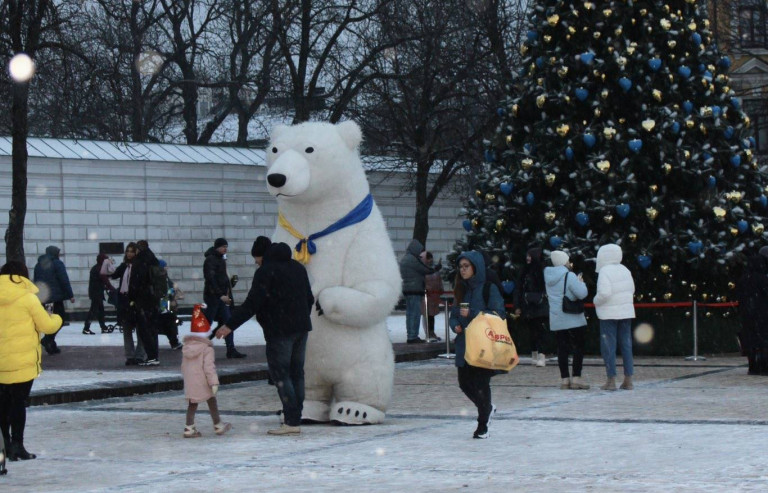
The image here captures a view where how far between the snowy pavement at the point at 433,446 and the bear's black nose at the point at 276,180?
2128 mm

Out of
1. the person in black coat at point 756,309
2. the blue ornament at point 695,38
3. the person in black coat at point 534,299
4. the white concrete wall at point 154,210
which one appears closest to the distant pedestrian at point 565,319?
the person in black coat at point 756,309

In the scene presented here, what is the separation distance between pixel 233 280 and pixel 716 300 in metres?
7.44

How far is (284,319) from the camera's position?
464 inches

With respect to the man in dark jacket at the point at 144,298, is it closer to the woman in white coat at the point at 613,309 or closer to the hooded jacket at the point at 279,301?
the woman in white coat at the point at 613,309

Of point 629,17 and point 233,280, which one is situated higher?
point 629,17

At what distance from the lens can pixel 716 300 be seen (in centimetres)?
2089

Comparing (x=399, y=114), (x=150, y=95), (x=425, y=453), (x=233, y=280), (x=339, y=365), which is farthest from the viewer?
(x=150, y=95)

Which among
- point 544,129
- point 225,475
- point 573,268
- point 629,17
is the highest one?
point 629,17

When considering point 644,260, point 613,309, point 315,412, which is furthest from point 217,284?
point 315,412

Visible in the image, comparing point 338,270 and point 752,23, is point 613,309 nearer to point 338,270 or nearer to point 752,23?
Answer: point 338,270

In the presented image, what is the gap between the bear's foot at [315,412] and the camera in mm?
12586

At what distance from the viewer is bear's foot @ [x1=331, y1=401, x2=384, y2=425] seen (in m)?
12.3

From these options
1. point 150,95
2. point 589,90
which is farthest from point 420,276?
point 150,95

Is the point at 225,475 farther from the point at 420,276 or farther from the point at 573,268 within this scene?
the point at 420,276
